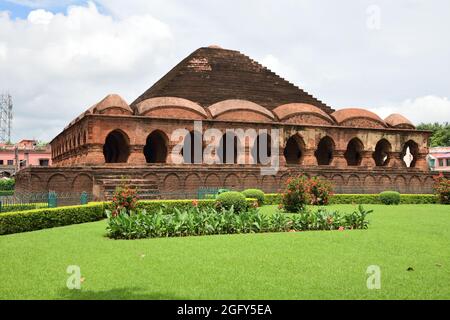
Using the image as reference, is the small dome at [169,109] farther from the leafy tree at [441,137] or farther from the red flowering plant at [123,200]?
the leafy tree at [441,137]

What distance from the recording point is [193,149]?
2531cm

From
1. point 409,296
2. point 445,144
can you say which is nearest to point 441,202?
point 409,296

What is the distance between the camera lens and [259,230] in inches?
445

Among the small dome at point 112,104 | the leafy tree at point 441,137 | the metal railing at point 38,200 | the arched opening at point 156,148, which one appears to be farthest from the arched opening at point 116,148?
the leafy tree at point 441,137

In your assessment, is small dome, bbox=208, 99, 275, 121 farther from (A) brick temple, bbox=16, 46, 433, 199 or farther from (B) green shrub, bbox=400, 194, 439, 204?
(B) green shrub, bbox=400, 194, 439, 204

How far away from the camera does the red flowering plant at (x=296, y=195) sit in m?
15.9

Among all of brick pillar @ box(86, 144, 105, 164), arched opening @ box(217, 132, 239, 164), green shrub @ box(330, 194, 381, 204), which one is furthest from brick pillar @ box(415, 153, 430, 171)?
brick pillar @ box(86, 144, 105, 164)

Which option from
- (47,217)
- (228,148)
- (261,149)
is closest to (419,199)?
(261,149)

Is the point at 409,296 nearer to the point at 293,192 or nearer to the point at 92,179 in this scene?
the point at 293,192

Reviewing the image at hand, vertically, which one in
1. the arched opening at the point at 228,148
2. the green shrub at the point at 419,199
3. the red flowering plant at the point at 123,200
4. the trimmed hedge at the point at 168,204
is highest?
the arched opening at the point at 228,148

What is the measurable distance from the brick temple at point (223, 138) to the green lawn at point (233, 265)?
9.90 m

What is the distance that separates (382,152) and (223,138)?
13.1 meters

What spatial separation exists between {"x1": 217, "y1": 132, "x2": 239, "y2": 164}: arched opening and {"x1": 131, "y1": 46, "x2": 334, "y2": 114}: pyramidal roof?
268cm
